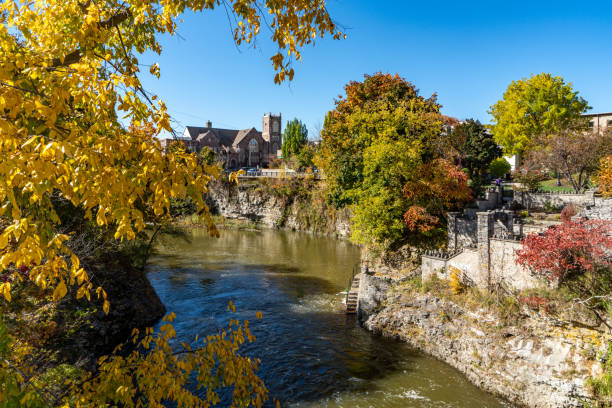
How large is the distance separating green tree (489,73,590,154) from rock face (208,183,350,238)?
21.4 metres

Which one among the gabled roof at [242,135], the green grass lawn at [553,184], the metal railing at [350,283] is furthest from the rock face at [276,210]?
the gabled roof at [242,135]

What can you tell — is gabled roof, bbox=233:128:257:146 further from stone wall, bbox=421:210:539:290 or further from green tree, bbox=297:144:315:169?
stone wall, bbox=421:210:539:290

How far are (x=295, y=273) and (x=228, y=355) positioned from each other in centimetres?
2530

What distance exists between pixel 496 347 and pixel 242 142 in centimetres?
7876

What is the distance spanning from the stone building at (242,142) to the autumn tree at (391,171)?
2325 inches

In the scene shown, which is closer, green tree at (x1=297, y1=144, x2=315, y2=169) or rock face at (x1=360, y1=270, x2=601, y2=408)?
rock face at (x1=360, y1=270, x2=601, y2=408)

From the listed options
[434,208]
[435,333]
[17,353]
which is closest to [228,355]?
[17,353]

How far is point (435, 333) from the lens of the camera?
16.6 metres

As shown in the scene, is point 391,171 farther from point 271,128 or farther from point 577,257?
point 271,128

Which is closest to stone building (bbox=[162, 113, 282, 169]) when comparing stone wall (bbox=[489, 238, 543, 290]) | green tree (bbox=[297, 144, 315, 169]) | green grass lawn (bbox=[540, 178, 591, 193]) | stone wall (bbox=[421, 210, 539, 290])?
green tree (bbox=[297, 144, 315, 169])

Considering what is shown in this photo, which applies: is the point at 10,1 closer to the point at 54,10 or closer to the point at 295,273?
the point at 54,10

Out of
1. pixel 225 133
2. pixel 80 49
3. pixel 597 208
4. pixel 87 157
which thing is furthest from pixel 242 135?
pixel 87 157

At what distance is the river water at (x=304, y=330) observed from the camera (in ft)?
45.8

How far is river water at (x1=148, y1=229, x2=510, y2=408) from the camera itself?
14.0 metres
